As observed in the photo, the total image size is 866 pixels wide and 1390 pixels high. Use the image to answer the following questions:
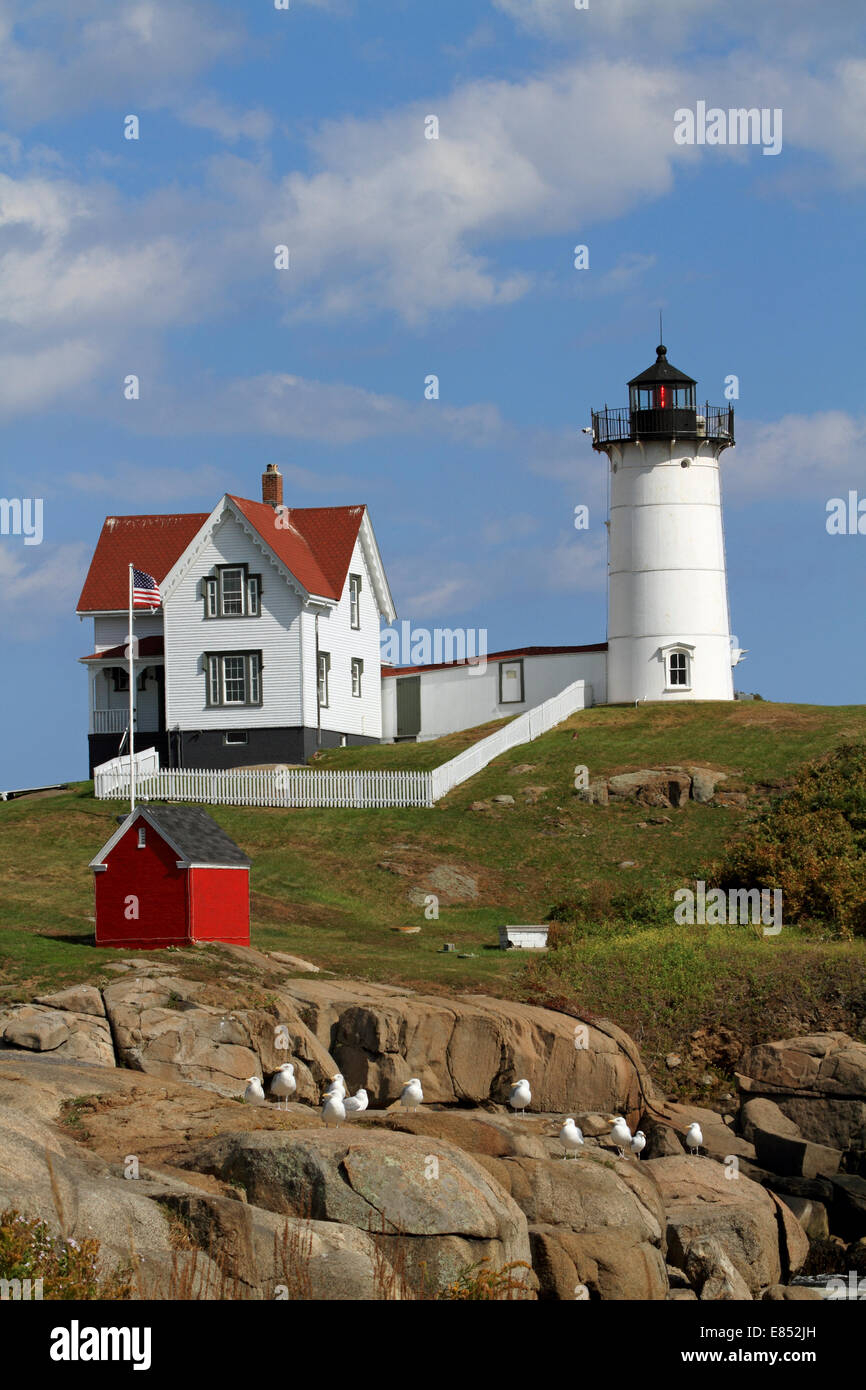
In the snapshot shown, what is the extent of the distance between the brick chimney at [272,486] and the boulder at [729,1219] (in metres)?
40.5

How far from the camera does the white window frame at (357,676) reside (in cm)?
5688

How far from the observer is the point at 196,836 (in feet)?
96.8

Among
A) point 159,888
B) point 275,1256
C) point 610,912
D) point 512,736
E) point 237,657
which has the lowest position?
point 275,1256

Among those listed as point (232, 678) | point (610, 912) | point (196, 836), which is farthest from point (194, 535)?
point (196, 836)

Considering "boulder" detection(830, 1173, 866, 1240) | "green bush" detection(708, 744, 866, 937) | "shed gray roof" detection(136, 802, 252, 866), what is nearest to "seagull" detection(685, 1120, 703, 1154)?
"boulder" detection(830, 1173, 866, 1240)

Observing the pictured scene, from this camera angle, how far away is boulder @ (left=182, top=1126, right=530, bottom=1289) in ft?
45.0

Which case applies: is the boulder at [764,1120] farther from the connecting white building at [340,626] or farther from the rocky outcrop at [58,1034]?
the connecting white building at [340,626]

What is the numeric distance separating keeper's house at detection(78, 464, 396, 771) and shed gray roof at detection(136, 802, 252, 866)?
72.8 feet

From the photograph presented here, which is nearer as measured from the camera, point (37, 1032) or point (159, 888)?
point (37, 1032)

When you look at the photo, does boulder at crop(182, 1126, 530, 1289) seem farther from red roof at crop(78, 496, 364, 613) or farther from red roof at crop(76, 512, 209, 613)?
red roof at crop(76, 512, 209, 613)

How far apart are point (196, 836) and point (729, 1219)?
13174 millimetres

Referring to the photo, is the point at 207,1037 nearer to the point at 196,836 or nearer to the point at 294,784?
the point at 196,836

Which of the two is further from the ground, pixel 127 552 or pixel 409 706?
pixel 127 552

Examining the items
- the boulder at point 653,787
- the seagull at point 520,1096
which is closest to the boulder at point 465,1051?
the seagull at point 520,1096
